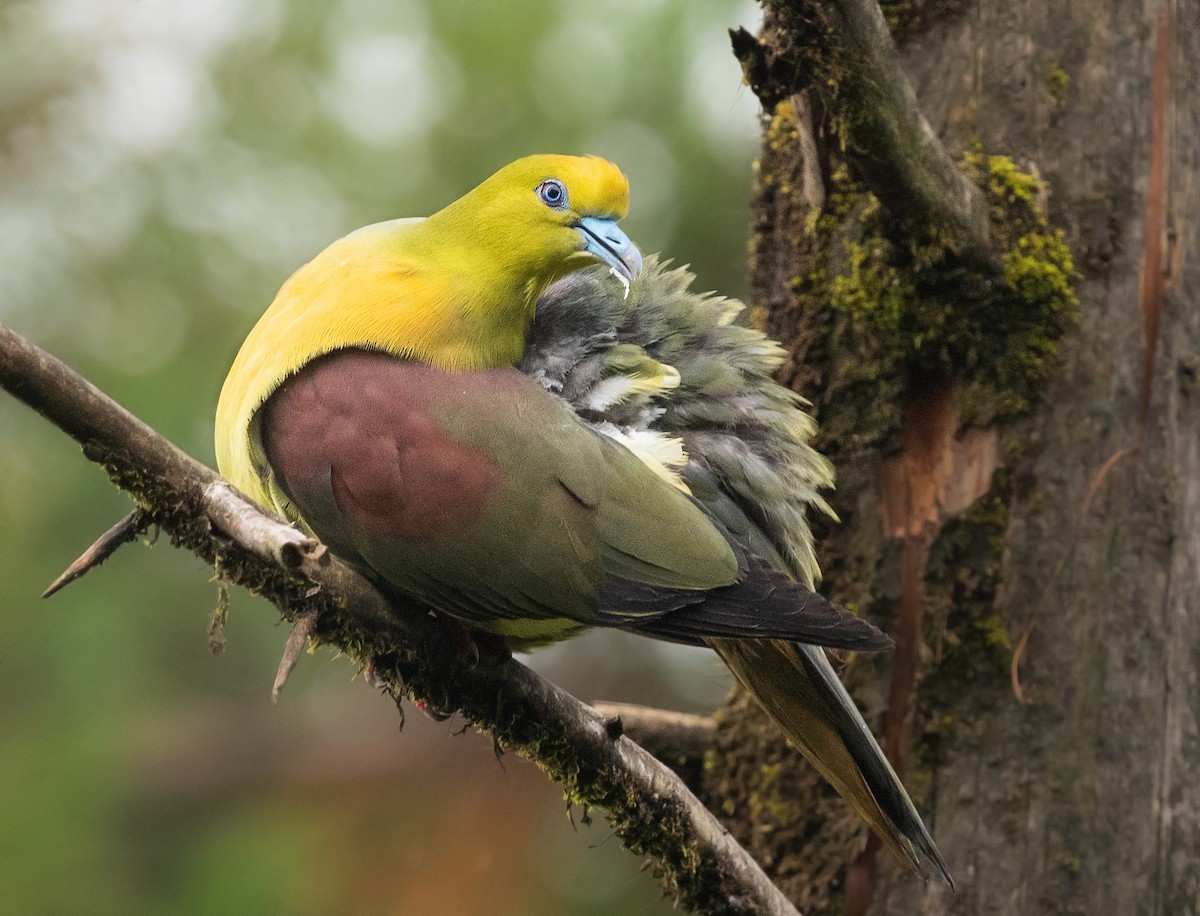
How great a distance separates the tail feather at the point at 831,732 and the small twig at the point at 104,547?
45.5 inches

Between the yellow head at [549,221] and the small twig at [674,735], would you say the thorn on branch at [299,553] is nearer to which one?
the yellow head at [549,221]

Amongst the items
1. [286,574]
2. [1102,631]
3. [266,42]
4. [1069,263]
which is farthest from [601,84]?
[286,574]

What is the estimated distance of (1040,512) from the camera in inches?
97.3

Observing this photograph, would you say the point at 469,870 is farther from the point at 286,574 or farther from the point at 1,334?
the point at 1,334

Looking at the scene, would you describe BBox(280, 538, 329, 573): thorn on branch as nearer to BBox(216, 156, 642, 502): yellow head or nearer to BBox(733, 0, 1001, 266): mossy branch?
BBox(216, 156, 642, 502): yellow head

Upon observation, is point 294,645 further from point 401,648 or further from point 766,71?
point 766,71

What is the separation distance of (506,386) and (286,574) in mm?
756

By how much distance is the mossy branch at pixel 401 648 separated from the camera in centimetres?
150

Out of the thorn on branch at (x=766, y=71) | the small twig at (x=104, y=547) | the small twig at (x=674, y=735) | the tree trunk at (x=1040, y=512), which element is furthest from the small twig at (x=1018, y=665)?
the small twig at (x=104, y=547)

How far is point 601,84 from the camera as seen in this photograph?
4.42 m

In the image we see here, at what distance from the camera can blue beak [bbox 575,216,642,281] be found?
2373 millimetres

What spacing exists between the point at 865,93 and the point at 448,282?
90 cm

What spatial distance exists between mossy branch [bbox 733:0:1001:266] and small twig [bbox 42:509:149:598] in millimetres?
1265

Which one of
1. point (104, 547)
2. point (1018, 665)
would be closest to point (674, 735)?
point (1018, 665)
